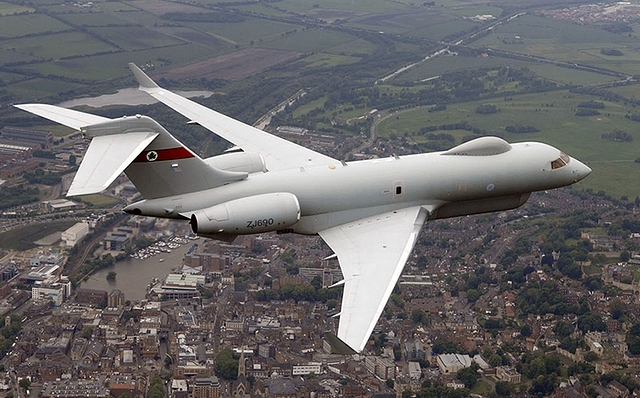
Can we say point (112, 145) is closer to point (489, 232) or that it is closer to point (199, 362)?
point (199, 362)

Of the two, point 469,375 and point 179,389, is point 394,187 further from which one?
point 469,375

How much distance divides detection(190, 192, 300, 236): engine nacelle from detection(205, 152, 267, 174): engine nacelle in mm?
4835

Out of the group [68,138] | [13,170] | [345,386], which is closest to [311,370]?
[345,386]

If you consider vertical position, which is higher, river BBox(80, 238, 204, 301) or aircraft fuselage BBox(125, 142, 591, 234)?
aircraft fuselage BBox(125, 142, 591, 234)

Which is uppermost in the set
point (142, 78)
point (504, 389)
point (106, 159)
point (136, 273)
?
point (142, 78)

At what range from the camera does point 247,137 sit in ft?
204

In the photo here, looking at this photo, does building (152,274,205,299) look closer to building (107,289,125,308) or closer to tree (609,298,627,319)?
building (107,289,125,308)

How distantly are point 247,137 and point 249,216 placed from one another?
529 inches

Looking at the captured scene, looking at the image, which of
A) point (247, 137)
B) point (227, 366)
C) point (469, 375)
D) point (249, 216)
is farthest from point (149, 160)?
point (469, 375)

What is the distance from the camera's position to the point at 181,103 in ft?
216

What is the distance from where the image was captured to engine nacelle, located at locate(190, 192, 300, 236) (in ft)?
161

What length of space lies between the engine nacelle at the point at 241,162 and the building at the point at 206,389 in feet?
120

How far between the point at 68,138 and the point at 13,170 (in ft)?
60.7

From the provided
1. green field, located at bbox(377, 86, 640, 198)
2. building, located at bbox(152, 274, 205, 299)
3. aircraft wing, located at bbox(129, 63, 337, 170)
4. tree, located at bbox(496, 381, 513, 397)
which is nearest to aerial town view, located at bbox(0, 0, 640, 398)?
aircraft wing, located at bbox(129, 63, 337, 170)
